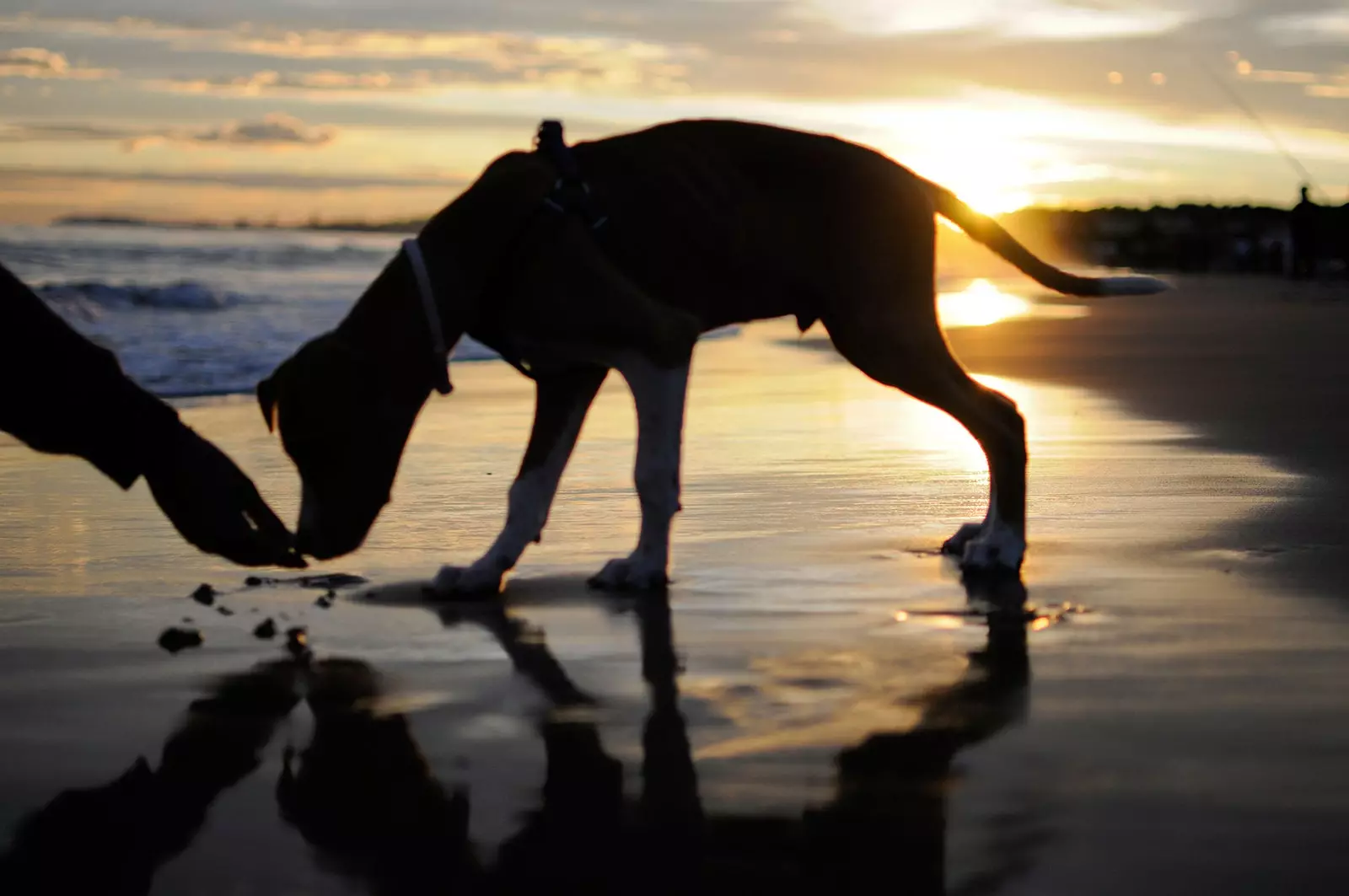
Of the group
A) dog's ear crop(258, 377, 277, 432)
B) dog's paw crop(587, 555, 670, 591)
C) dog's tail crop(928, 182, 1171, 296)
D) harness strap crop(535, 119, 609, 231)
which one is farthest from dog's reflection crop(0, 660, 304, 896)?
dog's tail crop(928, 182, 1171, 296)

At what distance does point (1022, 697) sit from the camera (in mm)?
4117

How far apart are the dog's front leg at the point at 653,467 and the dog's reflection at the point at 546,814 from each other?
1.30 meters

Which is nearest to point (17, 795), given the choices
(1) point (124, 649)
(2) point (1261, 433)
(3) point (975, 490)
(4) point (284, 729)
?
(4) point (284, 729)

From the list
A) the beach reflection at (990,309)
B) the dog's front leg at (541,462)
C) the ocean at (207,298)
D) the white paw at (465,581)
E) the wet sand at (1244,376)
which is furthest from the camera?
the beach reflection at (990,309)

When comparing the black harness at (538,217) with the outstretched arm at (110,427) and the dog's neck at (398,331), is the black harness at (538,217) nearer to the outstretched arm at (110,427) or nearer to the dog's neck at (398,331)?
the dog's neck at (398,331)

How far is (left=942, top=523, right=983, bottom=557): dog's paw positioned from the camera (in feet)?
20.4

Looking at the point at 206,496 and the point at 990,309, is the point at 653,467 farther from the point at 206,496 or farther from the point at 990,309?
the point at 990,309

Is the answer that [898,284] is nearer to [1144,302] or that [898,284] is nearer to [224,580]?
[224,580]

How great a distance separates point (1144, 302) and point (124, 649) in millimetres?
22167

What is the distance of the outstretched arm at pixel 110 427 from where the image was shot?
413cm

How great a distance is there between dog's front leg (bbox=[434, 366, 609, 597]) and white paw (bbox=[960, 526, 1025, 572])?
1259 mm

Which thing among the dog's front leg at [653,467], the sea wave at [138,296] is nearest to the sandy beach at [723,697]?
the dog's front leg at [653,467]

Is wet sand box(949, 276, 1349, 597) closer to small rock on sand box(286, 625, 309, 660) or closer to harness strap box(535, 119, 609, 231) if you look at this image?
harness strap box(535, 119, 609, 231)

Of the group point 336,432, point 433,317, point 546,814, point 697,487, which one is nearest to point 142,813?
point 546,814
